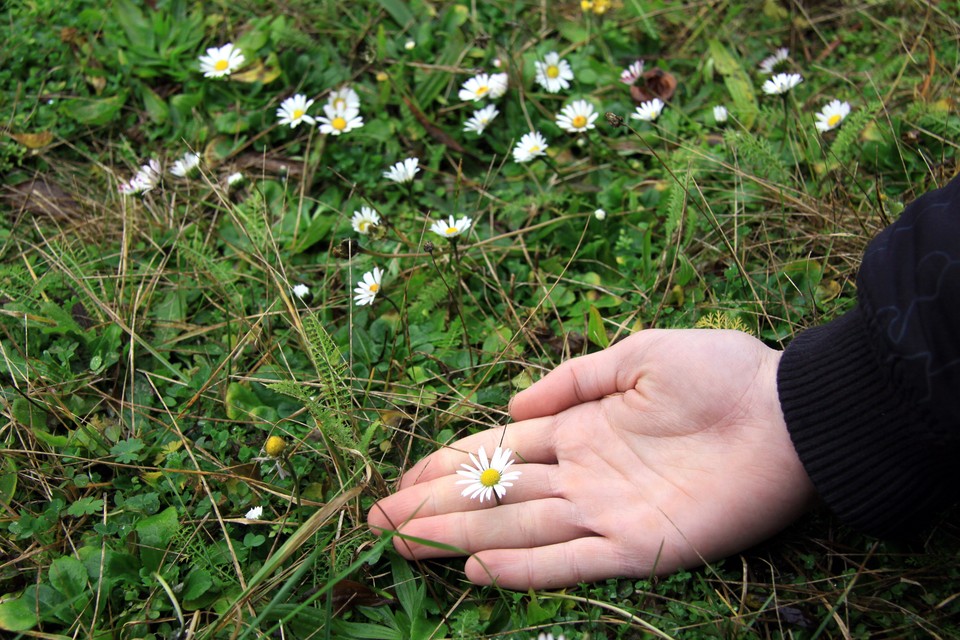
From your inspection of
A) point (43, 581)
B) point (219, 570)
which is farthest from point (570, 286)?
point (43, 581)

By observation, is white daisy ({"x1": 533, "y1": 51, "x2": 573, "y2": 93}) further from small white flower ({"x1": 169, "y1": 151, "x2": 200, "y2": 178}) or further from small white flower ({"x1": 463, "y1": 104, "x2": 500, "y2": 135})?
small white flower ({"x1": 169, "y1": 151, "x2": 200, "y2": 178})

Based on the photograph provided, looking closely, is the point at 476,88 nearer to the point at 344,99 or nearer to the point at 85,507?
the point at 344,99

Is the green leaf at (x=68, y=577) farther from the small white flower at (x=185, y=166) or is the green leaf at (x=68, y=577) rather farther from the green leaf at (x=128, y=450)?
the small white flower at (x=185, y=166)

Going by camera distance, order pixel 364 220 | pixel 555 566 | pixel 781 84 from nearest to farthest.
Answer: pixel 555 566 < pixel 781 84 < pixel 364 220

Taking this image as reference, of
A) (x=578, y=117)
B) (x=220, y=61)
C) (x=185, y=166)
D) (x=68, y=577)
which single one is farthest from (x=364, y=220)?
(x=68, y=577)

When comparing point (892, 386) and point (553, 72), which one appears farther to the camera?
point (553, 72)

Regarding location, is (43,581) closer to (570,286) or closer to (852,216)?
(570,286)
